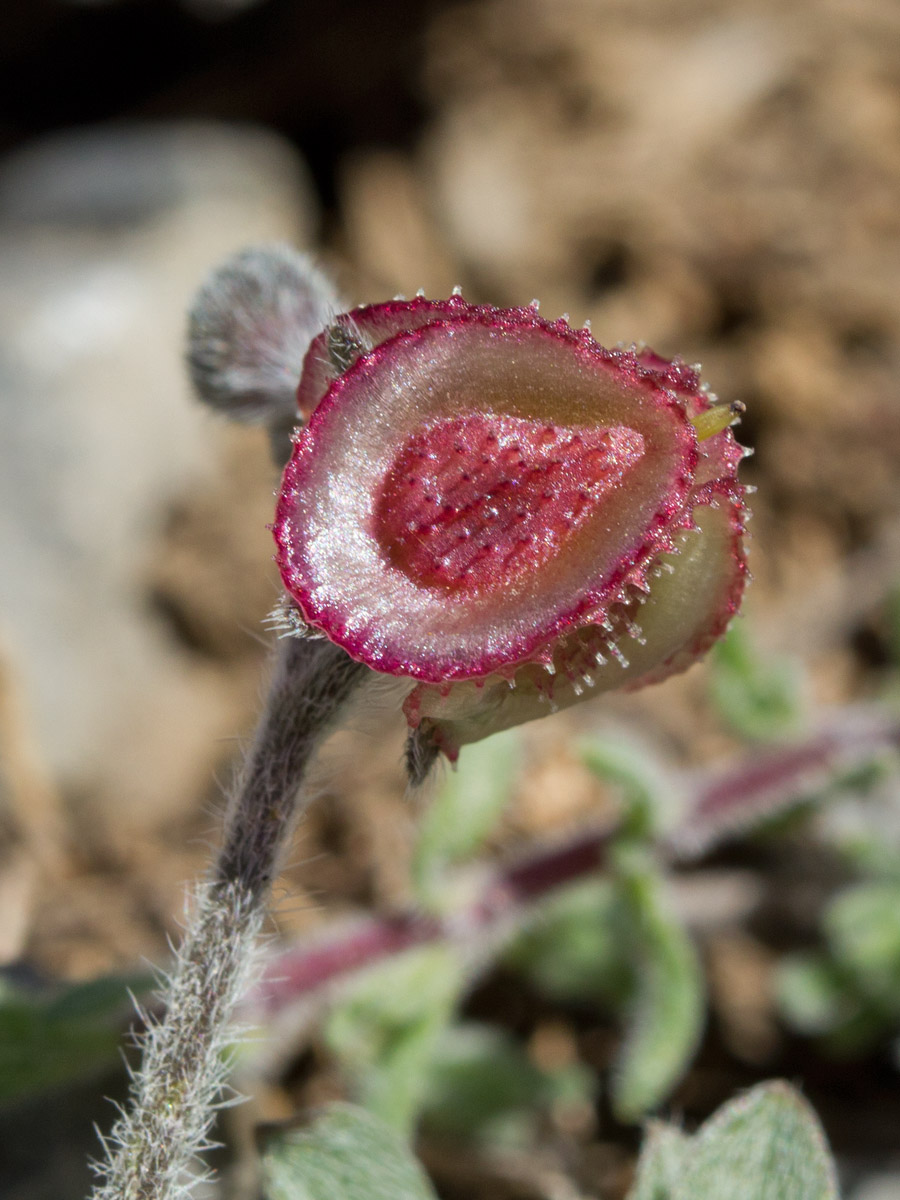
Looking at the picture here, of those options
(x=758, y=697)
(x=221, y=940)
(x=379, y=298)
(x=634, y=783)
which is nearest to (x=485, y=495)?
(x=221, y=940)

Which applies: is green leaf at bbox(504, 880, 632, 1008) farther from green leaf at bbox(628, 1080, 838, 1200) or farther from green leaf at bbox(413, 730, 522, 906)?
green leaf at bbox(628, 1080, 838, 1200)

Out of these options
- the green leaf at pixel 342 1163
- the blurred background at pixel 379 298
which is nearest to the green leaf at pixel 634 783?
the blurred background at pixel 379 298

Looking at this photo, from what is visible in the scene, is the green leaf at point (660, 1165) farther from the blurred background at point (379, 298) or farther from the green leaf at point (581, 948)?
the green leaf at point (581, 948)

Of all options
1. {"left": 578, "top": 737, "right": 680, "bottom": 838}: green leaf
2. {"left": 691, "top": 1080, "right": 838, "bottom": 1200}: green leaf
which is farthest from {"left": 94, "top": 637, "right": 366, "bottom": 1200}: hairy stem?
{"left": 578, "top": 737, "right": 680, "bottom": 838}: green leaf

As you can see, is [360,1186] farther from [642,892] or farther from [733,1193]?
[642,892]

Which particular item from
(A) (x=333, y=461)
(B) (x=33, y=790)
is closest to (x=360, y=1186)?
(A) (x=333, y=461)

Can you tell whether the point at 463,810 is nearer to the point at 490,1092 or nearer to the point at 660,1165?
the point at 490,1092

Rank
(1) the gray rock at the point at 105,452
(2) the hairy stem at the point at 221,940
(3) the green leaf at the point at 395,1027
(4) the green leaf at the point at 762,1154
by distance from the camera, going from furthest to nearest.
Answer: (1) the gray rock at the point at 105,452 < (3) the green leaf at the point at 395,1027 < (4) the green leaf at the point at 762,1154 < (2) the hairy stem at the point at 221,940
